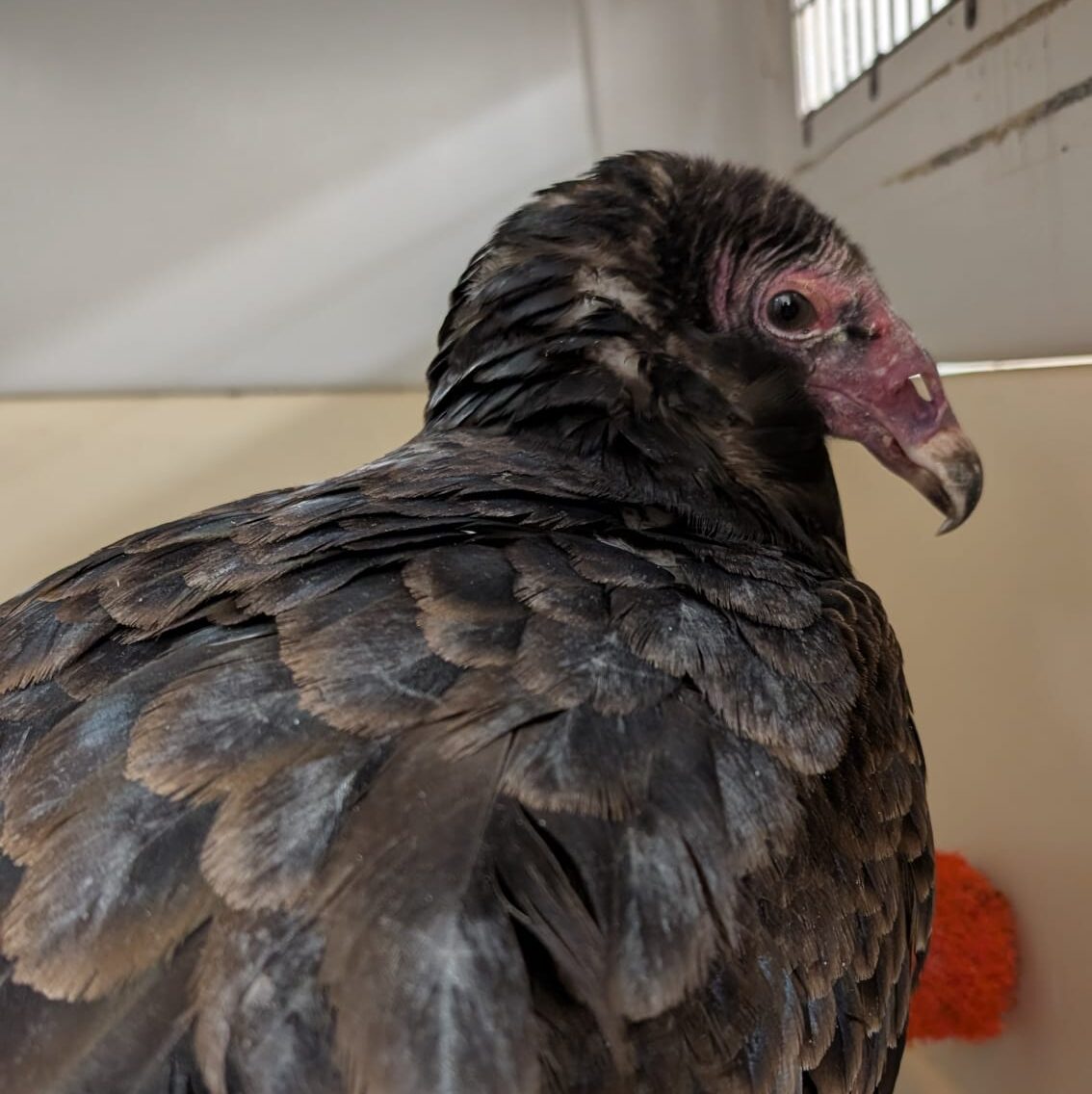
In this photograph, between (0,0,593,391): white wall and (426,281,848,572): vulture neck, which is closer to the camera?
(426,281,848,572): vulture neck

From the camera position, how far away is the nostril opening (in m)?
1.15

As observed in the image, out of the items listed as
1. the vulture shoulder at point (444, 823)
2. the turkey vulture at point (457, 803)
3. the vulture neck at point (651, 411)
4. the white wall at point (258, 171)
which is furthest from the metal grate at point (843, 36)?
the vulture shoulder at point (444, 823)

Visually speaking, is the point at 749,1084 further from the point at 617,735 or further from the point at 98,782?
the point at 98,782

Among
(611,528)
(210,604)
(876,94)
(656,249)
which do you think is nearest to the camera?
(210,604)

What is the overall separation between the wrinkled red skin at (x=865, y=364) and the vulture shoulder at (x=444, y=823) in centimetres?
41

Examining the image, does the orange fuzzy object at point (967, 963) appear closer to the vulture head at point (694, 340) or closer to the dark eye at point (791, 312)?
the vulture head at point (694, 340)

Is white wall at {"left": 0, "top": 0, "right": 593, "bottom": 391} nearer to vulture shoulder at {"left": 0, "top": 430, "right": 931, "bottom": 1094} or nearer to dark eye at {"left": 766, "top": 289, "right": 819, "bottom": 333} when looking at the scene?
dark eye at {"left": 766, "top": 289, "right": 819, "bottom": 333}

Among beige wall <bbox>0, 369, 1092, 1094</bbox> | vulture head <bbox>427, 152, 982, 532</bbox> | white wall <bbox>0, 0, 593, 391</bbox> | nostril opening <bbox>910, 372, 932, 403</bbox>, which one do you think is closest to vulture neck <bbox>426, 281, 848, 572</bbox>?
vulture head <bbox>427, 152, 982, 532</bbox>

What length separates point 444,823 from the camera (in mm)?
556

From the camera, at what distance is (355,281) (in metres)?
2.04

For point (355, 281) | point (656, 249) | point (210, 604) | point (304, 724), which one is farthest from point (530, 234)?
point (355, 281)

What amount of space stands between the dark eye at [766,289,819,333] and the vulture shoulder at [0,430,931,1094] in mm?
441

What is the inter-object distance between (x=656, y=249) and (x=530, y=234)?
15 centimetres

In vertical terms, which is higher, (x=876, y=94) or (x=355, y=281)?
(x=876, y=94)
